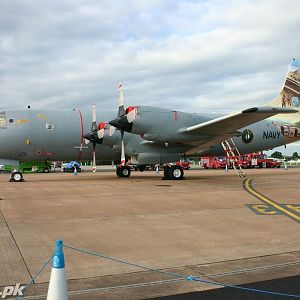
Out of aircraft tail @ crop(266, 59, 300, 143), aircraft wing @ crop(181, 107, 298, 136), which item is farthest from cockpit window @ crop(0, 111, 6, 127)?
aircraft tail @ crop(266, 59, 300, 143)

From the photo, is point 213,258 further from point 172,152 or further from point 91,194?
point 172,152

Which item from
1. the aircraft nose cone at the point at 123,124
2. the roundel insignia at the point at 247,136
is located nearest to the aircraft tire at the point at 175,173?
the aircraft nose cone at the point at 123,124

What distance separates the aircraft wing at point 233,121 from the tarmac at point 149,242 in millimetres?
6277

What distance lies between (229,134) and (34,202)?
12.3 metres

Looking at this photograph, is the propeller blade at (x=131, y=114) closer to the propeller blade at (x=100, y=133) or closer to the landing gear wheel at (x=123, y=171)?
the propeller blade at (x=100, y=133)

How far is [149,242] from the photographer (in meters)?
6.70

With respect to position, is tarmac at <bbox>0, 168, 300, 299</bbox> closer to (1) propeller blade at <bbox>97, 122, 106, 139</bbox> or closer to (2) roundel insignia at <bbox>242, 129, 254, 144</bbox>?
(1) propeller blade at <bbox>97, 122, 106, 139</bbox>

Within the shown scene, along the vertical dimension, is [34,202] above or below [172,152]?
below

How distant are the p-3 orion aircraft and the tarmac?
7.91 m

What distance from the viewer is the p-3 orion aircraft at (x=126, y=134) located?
19203 mm

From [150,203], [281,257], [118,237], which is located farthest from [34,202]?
[281,257]

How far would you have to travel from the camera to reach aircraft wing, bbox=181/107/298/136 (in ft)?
55.2

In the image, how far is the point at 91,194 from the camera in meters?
13.6

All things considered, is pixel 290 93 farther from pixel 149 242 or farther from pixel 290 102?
pixel 149 242
